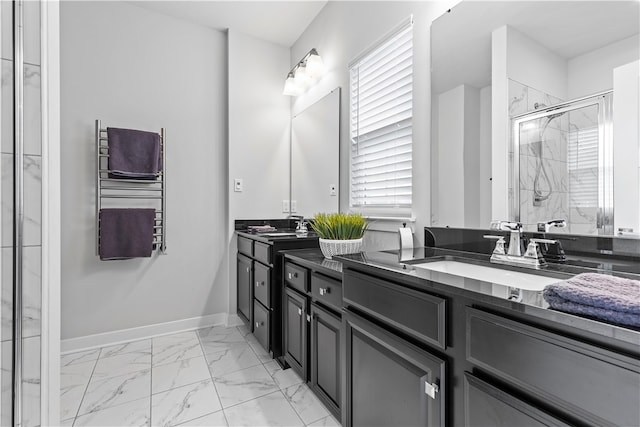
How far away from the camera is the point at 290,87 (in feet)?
9.36

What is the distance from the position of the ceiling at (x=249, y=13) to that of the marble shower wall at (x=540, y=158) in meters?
1.92

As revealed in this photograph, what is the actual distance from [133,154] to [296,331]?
1809mm

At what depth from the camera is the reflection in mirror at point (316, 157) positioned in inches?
93.7

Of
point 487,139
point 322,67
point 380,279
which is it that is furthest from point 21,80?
point 322,67

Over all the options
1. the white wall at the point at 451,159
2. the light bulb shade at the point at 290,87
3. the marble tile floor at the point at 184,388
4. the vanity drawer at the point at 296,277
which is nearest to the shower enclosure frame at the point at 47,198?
the marble tile floor at the point at 184,388

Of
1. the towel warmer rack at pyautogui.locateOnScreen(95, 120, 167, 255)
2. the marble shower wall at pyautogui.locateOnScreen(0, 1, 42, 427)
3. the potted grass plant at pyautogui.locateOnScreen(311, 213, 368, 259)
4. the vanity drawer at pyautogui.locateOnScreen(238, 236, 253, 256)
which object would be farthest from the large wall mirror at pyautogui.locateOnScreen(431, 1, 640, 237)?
the towel warmer rack at pyautogui.locateOnScreen(95, 120, 167, 255)

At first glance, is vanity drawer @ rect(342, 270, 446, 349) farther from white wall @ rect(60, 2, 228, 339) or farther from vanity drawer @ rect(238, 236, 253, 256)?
white wall @ rect(60, 2, 228, 339)

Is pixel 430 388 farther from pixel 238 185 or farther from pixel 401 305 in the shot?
pixel 238 185

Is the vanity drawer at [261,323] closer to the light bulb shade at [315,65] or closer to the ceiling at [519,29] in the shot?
the ceiling at [519,29]

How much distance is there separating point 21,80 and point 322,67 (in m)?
1.94

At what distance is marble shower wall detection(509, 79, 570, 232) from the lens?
1.06 m

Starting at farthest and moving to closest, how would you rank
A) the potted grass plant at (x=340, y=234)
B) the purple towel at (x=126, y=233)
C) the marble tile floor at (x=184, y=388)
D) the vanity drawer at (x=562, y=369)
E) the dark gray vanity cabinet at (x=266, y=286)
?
the purple towel at (x=126, y=233), the dark gray vanity cabinet at (x=266, y=286), the potted grass plant at (x=340, y=234), the marble tile floor at (x=184, y=388), the vanity drawer at (x=562, y=369)

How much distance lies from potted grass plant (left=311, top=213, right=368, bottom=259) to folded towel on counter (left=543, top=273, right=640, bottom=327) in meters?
1.04

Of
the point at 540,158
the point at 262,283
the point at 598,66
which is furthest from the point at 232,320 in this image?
the point at 598,66
